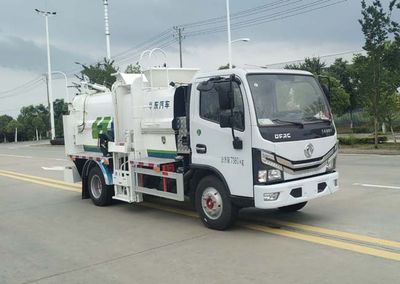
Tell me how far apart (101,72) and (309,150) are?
34111mm

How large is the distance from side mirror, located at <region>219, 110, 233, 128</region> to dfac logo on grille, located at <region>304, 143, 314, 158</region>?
3.76 ft

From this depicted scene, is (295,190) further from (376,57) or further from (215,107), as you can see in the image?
(376,57)

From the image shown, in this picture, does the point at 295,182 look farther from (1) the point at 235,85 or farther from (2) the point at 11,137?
(2) the point at 11,137

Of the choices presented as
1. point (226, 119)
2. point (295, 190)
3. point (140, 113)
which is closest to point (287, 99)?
point (226, 119)

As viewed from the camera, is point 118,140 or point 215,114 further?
point 118,140

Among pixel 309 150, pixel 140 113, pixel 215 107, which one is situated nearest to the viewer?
pixel 309 150

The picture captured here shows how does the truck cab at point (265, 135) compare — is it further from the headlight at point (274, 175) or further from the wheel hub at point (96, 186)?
the wheel hub at point (96, 186)

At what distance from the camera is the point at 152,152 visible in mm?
9172

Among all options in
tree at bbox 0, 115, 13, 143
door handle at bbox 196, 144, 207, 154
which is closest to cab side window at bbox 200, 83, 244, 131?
door handle at bbox 196, 144, 207, 154

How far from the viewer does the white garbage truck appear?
6910 mm

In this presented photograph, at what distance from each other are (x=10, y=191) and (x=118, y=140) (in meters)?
5.36

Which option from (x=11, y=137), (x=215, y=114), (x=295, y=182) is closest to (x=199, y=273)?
(x=295, y=182)

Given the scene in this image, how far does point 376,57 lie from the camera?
22812mm

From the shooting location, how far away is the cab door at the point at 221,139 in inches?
274
